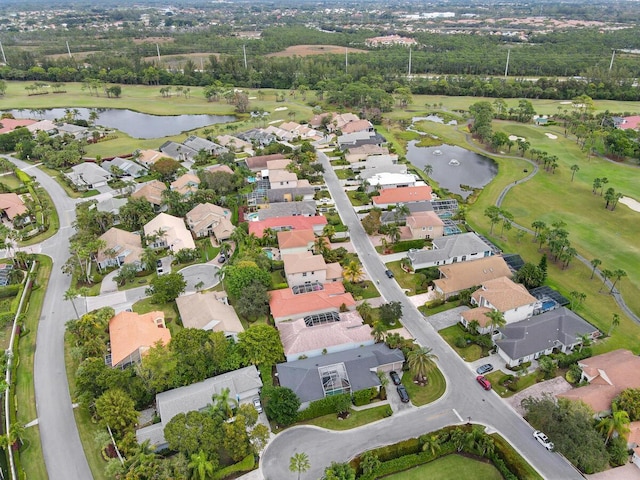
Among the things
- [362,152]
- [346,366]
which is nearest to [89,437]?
[346,366]

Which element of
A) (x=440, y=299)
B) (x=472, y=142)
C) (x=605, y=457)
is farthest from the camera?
(x=472, y=142)

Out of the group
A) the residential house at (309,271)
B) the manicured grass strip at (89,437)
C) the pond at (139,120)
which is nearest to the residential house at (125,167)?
the pond at (139,120)

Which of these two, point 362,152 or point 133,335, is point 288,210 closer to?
point 133,335

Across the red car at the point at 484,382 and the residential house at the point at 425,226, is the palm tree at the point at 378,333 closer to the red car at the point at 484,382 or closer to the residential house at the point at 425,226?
the red car at the point at 484,382

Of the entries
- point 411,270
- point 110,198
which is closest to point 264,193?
point 110,198

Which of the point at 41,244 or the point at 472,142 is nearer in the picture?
the point at 41,244

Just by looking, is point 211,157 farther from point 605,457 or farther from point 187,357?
point 605,457
